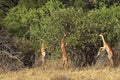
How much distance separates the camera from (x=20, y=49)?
1803 centimetres

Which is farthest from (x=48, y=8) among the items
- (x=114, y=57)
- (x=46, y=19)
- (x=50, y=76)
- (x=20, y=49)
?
(x=50, y=76)

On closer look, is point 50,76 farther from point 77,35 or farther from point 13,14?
point 13,14

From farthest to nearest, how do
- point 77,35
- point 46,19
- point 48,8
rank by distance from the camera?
point 48,8, point 46,19, point 77,35

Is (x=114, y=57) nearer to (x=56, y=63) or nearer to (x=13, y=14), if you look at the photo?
(x=56, y=63)

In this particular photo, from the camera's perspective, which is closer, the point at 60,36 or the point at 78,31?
the point at 78,31

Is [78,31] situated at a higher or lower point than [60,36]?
higher

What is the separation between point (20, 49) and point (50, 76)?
5210 millimetres

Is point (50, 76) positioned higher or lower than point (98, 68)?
higher

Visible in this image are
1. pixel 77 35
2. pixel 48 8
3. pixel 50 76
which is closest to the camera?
pixel 50 76

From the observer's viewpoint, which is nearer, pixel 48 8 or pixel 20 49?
pixel 20 49

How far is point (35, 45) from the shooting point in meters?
18.5

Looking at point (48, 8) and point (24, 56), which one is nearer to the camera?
point (24, 56)

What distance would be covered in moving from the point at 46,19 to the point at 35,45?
1385 mm

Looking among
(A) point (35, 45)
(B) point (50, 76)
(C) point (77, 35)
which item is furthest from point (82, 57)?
(B) point (50, 76)
